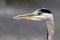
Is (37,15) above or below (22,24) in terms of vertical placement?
below

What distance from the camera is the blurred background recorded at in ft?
15.2

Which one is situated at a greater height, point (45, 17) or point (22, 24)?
point (22, 24)

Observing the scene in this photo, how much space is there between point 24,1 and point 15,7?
0.80m

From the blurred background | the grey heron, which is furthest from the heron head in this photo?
the blurred background

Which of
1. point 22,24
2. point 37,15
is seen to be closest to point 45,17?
point 37,15

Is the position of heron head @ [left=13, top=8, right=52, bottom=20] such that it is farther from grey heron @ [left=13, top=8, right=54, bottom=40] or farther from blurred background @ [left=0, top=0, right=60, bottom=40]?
blurred background @ [left=0, top=0, right=60, bottom=40]

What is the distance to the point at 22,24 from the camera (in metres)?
5.41

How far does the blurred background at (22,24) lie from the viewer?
15.2 ft

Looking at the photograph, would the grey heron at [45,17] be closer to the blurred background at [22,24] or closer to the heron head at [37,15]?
the heron head at [37,15]

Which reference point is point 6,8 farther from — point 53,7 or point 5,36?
point 5,36

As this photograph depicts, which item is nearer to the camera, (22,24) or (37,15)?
(37,15)

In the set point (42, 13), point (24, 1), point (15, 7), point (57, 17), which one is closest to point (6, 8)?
point (15, 7)

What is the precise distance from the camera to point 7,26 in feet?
17.5

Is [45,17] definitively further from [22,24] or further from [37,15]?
[22,24]
